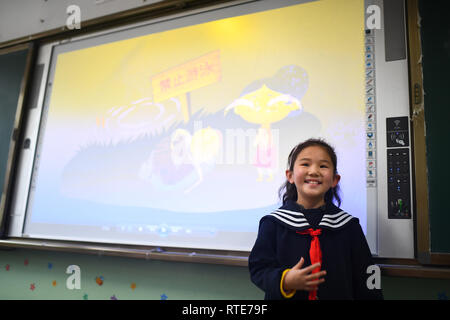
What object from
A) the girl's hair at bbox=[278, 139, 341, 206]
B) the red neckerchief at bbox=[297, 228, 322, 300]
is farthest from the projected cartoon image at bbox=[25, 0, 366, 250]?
the red neckerchief at bbox=[297, 228, 322, 300]

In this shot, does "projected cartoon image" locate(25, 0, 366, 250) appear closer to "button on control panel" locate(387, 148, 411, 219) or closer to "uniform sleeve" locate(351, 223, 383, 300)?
"button on control panel" locate(387, 148, 411, 219)

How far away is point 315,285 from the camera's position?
81cm

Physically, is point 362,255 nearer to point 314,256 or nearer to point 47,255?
point 314,256

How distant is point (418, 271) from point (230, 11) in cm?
137

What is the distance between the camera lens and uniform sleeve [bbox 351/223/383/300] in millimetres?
888

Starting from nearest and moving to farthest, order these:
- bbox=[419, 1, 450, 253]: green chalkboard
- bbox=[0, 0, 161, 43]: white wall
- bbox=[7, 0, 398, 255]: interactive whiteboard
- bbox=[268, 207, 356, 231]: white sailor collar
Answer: bbox=[268, 207, 356, 231]: white sailor collar < bbox=[419, 1, 450, 253]: green chalkboard < bbox=[7, 0, 398, 255]: interactive whiteboard < bbox=[0, 0, 161, 43]: white wall

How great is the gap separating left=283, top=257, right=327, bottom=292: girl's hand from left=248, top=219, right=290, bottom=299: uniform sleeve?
3 centimetres

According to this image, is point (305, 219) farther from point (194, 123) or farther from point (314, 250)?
point (194, 123)

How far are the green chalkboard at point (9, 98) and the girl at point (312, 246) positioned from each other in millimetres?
1707

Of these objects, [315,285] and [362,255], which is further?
[362,255]

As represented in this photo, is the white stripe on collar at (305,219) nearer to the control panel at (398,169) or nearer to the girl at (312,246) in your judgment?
the girl at (312,246)

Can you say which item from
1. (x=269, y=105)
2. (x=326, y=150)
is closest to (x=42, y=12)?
(x=269, y=105)

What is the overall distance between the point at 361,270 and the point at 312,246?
181 mm
